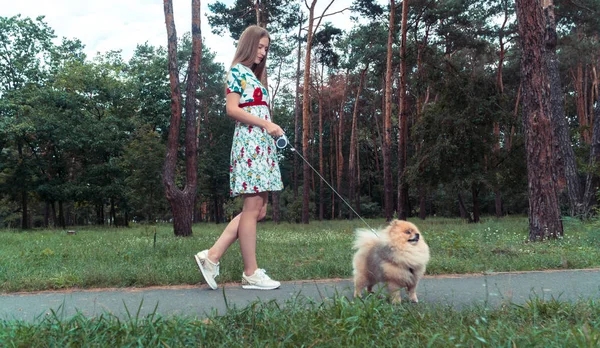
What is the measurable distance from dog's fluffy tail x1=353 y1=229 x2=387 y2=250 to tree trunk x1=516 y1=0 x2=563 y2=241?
6.12 metres

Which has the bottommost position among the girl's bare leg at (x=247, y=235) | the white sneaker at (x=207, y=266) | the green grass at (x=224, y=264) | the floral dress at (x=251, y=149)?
the green grass at (x=224, y=264)

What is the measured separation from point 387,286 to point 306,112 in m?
20.4

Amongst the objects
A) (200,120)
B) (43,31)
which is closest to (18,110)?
(43,31)

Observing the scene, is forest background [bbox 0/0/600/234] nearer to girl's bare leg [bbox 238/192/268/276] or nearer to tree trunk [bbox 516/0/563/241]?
tree trunk [bbox 516/0/563/241]

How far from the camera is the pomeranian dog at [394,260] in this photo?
11.4 ft

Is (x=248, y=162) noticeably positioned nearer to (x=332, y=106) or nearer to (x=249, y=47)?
(x=249, y=47)

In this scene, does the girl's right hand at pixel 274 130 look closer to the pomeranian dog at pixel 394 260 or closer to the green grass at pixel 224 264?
the pomeranian dog at pixel 394 260

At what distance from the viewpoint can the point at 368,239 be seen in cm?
380

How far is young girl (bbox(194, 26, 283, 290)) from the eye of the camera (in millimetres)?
4184

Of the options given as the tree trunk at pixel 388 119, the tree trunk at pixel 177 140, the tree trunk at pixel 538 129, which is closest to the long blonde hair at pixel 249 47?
the tree trunk at pixel 538 129

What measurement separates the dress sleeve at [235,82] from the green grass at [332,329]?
2123 mm

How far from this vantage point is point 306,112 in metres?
23.5

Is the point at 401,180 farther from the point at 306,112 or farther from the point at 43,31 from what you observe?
the point at 43,31

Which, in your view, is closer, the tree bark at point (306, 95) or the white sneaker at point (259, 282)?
the white sneaker at point (259, 282)
